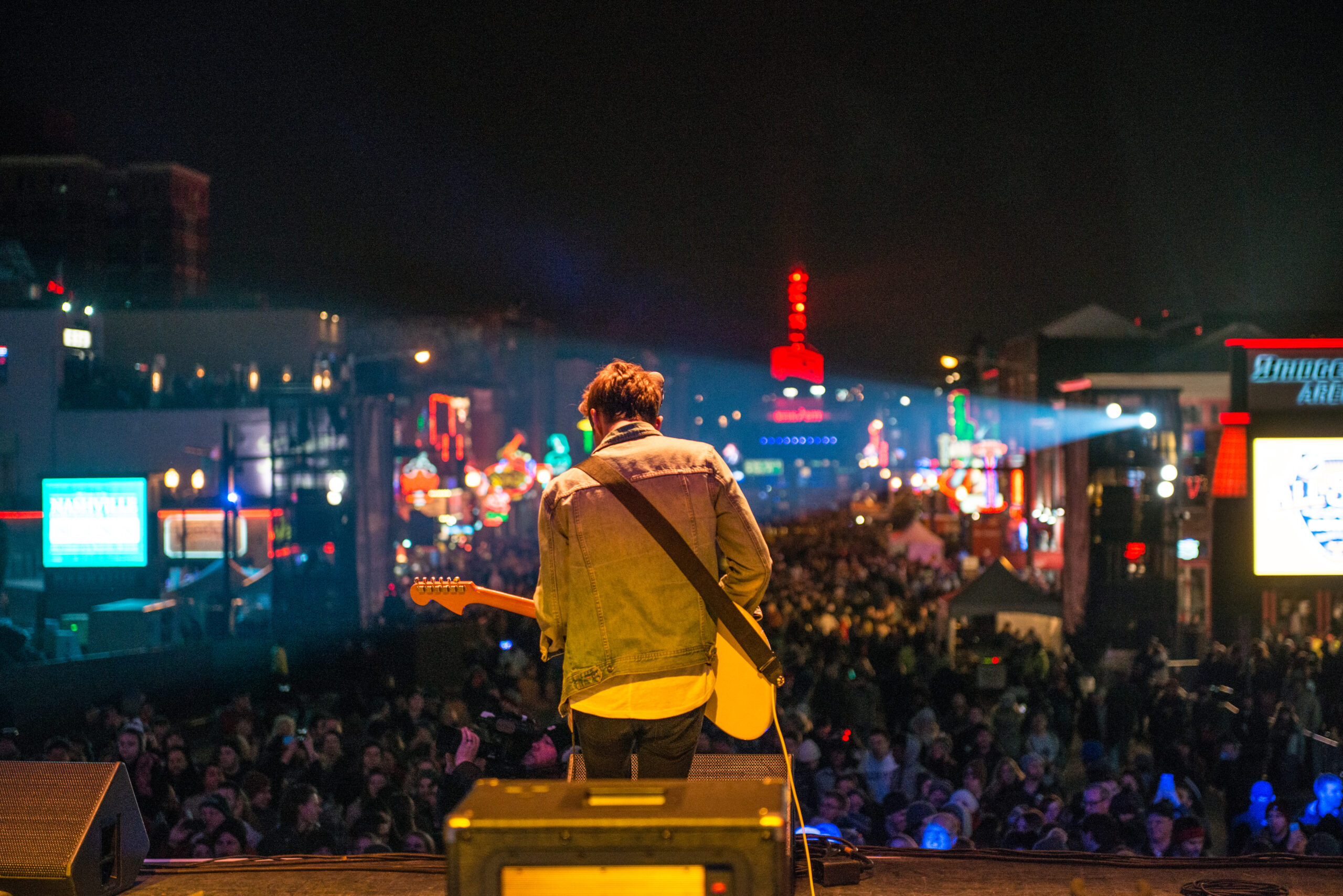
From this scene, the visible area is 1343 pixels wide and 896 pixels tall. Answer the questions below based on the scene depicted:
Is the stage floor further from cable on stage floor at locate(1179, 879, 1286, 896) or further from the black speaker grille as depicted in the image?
the black speaker grille

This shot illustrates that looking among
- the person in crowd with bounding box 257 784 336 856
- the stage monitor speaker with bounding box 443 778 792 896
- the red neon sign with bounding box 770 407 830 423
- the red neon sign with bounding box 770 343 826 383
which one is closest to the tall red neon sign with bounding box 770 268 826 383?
the red neon sign with bounding box 770 343 826 383

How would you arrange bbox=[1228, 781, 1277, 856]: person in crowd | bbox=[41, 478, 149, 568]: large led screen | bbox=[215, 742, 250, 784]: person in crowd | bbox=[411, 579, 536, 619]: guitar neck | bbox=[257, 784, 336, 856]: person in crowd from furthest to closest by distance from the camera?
bbox=[41, 478, 149, 568]: large led screen, bbox=[215, 742, 250, 784]: person in crowd, bbox=[1228, 781, 1277, 856]: person in crowd, bbox=[257, 784, 336, 856]: person in crowd, bbox=[411, 579, 536, 619]: guitar neck

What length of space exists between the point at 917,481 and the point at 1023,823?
45.4 meters

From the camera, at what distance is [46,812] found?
410 centimetres

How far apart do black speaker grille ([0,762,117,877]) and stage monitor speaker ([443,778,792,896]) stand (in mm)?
2202

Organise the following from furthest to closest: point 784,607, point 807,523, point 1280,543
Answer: point 807,523, point 784,607, point 1280,543

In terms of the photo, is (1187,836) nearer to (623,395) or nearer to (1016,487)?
(623,395)

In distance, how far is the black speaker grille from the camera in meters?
3.98

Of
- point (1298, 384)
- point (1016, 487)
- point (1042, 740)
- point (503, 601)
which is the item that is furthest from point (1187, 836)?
point (1016, 487)

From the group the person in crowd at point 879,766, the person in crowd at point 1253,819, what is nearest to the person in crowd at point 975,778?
the person in crowd at point 879,766

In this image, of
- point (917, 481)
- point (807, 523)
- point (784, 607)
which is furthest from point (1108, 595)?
point (807, 523)

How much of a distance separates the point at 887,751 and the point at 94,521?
55.9ft

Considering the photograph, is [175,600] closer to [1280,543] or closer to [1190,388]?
[1280,543]

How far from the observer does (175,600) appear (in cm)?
2389
